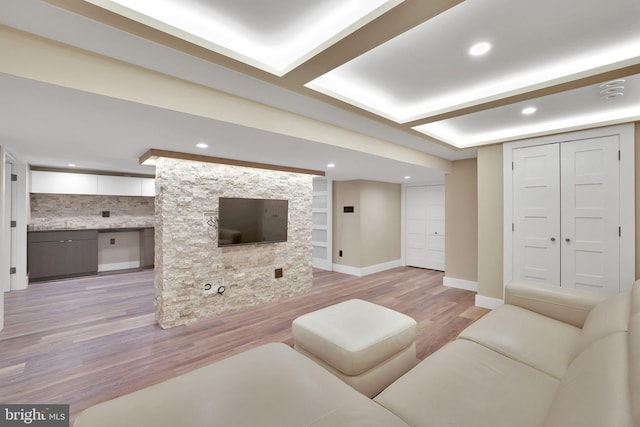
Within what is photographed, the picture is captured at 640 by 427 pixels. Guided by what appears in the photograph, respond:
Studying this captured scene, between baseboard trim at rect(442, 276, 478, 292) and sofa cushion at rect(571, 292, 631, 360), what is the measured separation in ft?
10.9

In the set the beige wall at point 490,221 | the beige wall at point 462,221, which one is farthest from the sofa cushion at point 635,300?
the beige wall at point 462,221

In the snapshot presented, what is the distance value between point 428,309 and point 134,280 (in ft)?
18.8

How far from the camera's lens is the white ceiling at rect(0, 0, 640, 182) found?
4.81 ft

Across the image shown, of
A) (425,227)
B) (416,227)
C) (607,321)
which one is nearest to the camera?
(607,321)

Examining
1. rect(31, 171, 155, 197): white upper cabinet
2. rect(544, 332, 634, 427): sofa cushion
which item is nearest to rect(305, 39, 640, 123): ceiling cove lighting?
rect(544, 332, 634, 427): sofa cushion

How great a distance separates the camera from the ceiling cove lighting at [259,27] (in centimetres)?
143

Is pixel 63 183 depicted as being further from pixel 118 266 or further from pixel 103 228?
pixel 118 266

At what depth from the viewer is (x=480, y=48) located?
186 centimetres

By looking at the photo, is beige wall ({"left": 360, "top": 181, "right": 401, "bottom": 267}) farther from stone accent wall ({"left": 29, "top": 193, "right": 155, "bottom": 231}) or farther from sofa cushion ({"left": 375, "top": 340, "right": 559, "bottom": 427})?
stone accent wall ({"left": 29, "top": 193, "right": 155, "bottom": 231})

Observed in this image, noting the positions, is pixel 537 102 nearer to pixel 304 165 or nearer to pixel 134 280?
pixel 304 165

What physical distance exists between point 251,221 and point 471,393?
11.5 ft

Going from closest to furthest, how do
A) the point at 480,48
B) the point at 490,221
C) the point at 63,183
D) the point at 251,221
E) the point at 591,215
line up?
the point at 480,48 → the point at 591,215 → the point at 490,221 → the point at 251,221 → the point at 63,183

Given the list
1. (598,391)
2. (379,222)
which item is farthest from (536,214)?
(379,222)

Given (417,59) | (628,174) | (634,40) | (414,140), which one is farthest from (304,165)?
(628,174)
